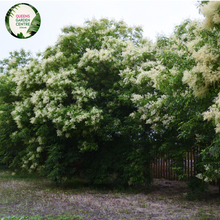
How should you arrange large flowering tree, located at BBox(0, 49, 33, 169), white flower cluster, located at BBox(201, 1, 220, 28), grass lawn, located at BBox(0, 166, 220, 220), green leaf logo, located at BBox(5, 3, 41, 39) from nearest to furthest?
white flower cluster, located at BBox(201, 1, 220, 28)
grass lawn, located at BBox(0, 166, 220, 220)
green leaf logo, located at BBox(5, 3, 41, 39)
large flowering tree, located at BBox(0, 49, 33, 169)

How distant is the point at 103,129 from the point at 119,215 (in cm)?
380

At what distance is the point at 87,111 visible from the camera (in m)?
9.00

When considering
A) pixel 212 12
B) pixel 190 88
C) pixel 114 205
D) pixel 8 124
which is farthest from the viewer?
pixel 8 124

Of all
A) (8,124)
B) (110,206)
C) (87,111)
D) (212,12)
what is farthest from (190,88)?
(8,124)

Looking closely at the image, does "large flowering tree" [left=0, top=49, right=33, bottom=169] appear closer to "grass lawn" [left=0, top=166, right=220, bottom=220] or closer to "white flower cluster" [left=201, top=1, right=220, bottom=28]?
"grass lawn" [left=0, top=166, right=220, bottom=220]

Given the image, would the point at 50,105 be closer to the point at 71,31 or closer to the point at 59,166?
the point at 59,166

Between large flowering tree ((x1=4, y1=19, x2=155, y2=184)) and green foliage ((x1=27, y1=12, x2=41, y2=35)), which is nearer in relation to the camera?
green foliage ((x1=27, y1=12, x2=41, y2=35))

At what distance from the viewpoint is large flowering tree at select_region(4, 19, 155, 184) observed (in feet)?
29.5

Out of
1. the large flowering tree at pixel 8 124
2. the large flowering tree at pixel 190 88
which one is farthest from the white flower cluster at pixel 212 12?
the large flowering tree at pixel 8 124

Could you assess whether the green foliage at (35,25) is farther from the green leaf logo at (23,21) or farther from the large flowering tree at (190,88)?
the large flowering tree at (190,88)

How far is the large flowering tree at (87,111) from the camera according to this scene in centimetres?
900

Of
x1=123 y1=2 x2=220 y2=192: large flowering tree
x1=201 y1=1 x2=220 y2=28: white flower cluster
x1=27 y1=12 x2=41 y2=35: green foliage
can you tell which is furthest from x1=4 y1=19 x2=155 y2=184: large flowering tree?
x1=201 y1=1 x2=220 y2=28: white flower cluster

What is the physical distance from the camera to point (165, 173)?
43.4 feet

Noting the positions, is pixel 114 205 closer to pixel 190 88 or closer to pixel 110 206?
pixel 110 206
